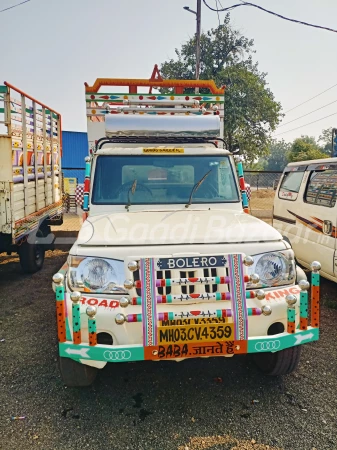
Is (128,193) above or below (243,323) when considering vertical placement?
above

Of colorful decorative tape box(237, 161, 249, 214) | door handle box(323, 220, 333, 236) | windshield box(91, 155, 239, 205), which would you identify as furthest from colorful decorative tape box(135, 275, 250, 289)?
door handle box(323, 220, 333, 236)

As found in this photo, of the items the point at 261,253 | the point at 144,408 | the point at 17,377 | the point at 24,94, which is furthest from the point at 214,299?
the point at 24,94

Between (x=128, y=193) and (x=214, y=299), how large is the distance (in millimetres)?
1757

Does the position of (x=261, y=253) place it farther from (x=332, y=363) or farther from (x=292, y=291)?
(x=332, y=363)

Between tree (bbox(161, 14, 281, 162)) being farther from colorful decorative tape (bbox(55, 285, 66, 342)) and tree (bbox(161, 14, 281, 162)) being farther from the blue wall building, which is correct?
colorful decorative tape (bbox(55, 285, 66, 342))

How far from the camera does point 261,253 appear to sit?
9.32 ft

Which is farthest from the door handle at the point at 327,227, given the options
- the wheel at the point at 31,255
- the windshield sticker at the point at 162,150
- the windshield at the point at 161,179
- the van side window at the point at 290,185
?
the wheel at the point at 31,255

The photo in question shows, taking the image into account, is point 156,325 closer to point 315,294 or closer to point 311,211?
point 315,294

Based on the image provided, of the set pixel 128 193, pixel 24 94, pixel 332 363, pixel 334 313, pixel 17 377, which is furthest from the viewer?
pixel 24 94

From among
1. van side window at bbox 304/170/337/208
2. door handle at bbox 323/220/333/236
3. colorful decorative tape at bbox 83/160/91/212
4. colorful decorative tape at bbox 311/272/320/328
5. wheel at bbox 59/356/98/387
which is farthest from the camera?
van side window at bbox 304/170/337/208

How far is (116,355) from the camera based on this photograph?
2.45 metres

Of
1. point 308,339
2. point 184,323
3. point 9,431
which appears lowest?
point 9,431

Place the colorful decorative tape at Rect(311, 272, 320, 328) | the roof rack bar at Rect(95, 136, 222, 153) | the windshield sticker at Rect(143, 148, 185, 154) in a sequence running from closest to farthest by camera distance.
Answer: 1. the colorful decorative tape at Rect(311, 272, 320, 328)
2. the windshield sticker at Rect(143, 148, 185, 154)
3. the roof rack bar at Rect(95, 136, 222, 153)

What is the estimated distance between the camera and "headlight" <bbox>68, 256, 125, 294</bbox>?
2717 millimetres
